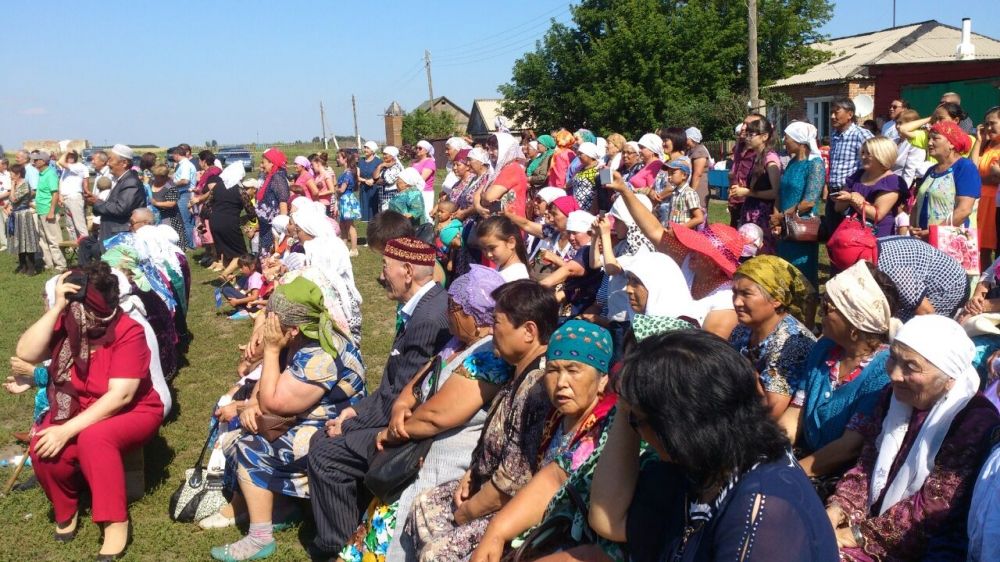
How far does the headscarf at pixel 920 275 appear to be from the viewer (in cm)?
366

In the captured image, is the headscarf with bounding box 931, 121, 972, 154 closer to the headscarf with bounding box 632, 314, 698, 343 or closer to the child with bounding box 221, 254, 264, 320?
the headscarf with bounding box 632, 314, 698, 343

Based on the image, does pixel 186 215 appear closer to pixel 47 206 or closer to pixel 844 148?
pixel 47 206

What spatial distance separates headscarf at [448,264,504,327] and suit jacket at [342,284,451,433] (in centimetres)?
48

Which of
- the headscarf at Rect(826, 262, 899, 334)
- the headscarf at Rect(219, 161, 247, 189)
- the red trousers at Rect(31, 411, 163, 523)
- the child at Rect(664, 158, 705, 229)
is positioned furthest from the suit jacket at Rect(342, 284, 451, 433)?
the headscarf at Rect(219, 161, 247, 189)

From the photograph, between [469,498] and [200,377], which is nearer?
[469,498]

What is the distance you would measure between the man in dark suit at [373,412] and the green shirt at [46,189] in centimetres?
1116

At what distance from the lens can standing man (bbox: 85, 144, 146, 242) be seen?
10.4 meters

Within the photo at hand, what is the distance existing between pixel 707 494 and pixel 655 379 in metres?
0.32

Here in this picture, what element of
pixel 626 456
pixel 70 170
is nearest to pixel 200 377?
pixel 626 456

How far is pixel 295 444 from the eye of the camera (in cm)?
424

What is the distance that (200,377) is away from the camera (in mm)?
7391

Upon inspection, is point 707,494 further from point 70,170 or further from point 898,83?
point 898,83

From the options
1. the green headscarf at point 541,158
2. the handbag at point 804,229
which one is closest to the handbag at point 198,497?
the handbag at point 804,229

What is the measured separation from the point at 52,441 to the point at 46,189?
10832 millimetres
